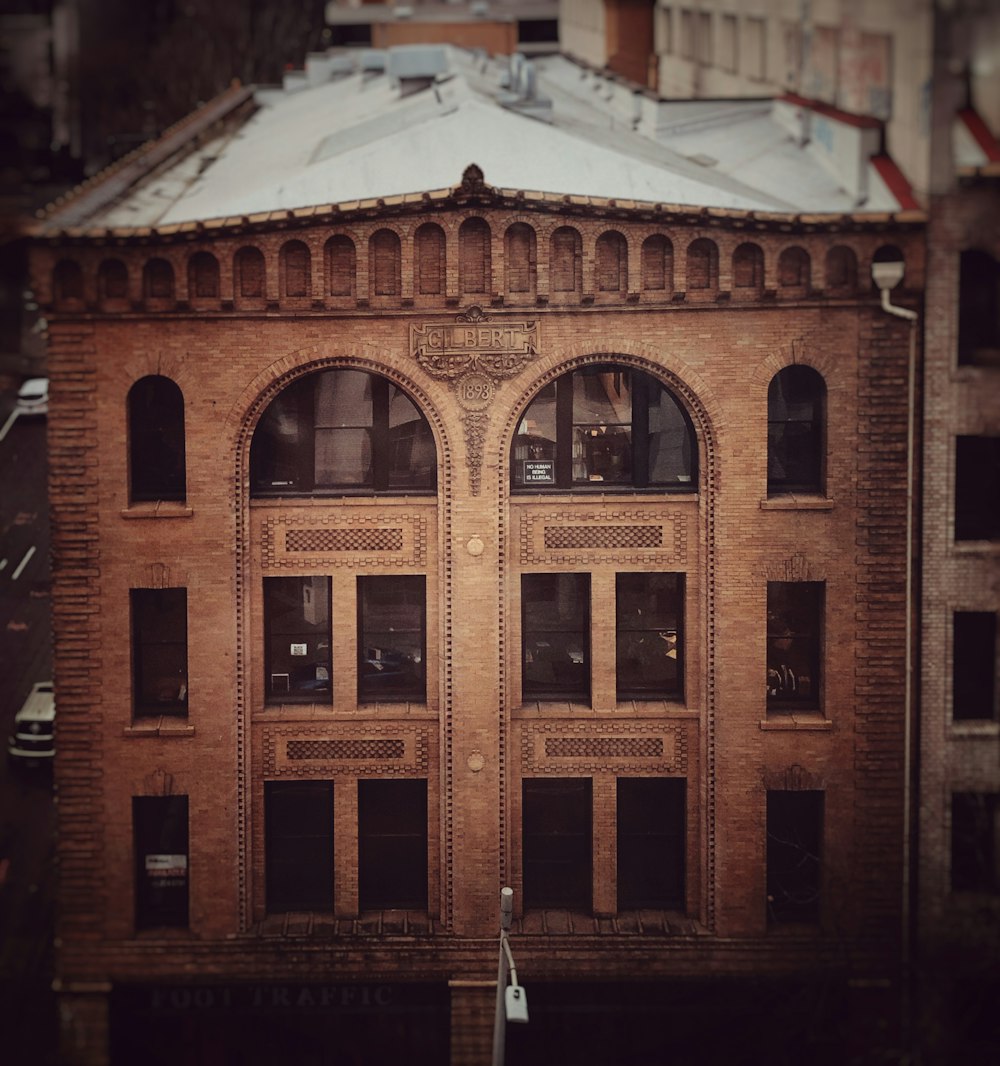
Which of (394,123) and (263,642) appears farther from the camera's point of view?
(394,123)

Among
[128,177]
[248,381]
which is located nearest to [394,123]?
[128,177]

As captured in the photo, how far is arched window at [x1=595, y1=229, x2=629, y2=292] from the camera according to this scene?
2352 cm

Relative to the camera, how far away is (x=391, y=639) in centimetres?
2478

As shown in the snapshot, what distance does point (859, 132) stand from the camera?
24.8 m

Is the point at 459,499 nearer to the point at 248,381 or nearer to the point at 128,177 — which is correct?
the point at 248,381

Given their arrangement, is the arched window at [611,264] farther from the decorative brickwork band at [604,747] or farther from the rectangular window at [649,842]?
the rectangular window at [649,842]

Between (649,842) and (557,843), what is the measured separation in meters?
1.58

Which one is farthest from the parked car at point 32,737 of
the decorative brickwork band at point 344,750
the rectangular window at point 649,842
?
the rectangular window at point 649,842

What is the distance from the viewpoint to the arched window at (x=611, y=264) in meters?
23.5

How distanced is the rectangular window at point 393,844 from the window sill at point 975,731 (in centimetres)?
889

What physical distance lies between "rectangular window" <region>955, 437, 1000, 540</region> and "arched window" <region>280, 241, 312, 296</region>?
10.9 meters

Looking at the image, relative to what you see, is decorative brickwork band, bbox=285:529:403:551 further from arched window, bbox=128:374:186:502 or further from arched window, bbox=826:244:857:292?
arched window, bbox=826:244:857:292

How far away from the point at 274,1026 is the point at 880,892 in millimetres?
10501

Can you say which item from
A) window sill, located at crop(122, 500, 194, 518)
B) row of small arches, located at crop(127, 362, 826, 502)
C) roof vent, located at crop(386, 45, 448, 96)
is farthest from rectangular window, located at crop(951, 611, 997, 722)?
roof vent, located at crop(386, 45, 448, 96)
